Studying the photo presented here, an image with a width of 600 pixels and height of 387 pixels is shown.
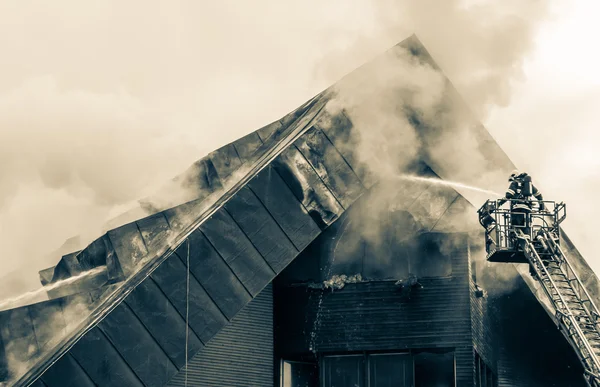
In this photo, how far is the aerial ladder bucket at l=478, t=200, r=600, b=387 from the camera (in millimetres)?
20312

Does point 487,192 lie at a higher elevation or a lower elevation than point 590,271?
higher

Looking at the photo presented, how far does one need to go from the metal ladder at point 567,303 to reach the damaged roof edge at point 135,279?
5.70 m

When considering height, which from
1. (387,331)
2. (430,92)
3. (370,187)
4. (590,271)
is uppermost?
(430,92)

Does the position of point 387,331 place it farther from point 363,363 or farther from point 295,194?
point 295,194

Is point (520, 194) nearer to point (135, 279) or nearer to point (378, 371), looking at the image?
point (378, 371)

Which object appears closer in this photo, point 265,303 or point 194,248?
point 194,248

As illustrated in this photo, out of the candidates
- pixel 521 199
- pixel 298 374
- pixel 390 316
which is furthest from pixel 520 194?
pixel 298 374

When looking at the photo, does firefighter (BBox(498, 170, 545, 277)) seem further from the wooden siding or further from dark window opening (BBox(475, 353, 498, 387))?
the wooden siding

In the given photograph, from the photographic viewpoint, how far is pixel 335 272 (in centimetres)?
2459

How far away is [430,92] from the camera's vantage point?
83.4ft

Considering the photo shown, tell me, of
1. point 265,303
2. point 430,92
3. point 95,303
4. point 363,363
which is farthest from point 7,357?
point 430,92

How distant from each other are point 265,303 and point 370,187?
11.8 ft

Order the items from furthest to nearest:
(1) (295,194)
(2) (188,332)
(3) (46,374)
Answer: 1. (1) (295,194)
2. (2) (188,332)
3. (3) (46,374)

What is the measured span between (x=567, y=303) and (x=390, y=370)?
4431 mm
